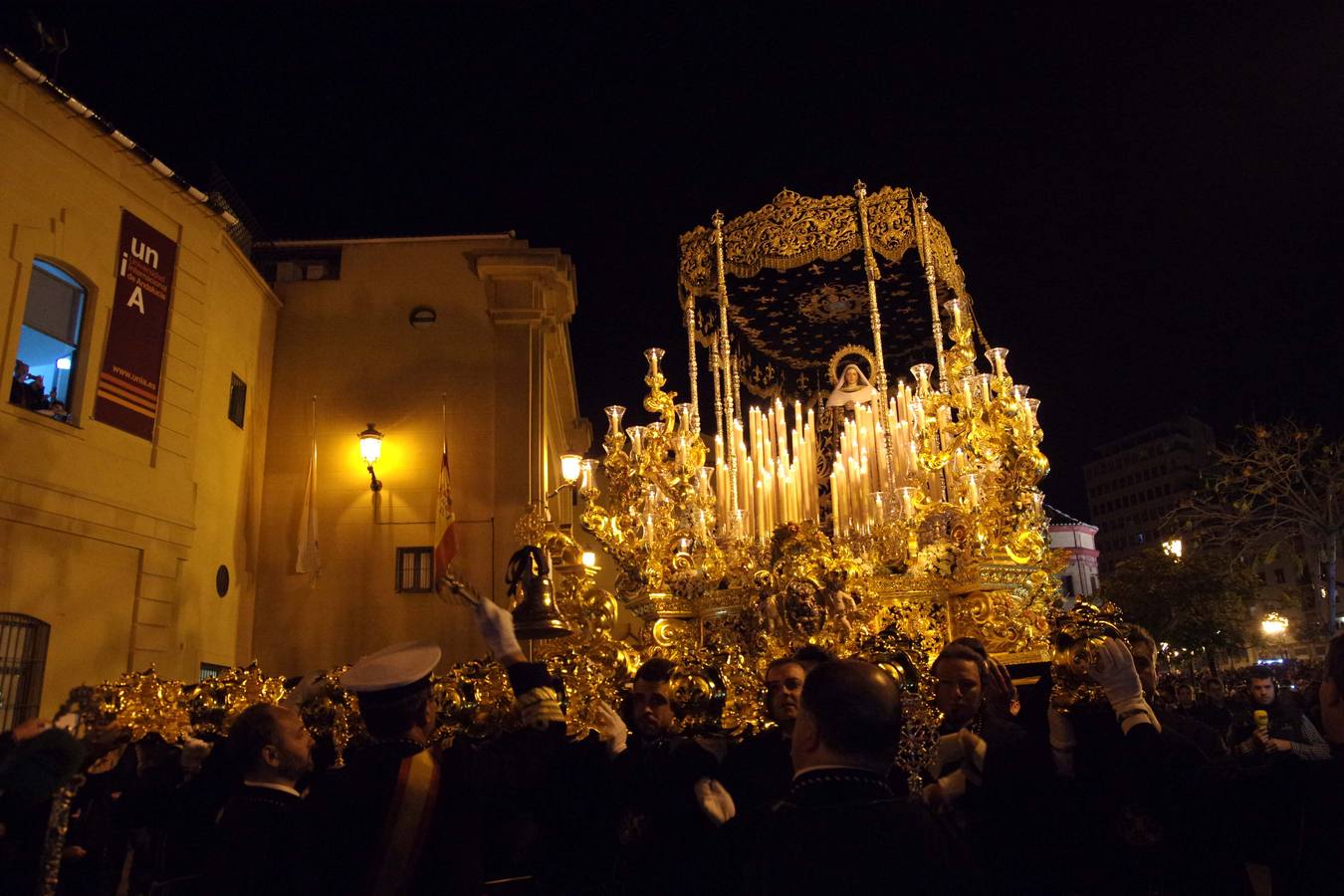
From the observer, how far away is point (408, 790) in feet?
10.0

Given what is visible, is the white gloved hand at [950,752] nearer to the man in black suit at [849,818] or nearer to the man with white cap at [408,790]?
the man in black suit at [849,818]

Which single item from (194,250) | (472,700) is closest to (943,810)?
(472,700)

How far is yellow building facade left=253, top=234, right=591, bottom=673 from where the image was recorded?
14.2 metres

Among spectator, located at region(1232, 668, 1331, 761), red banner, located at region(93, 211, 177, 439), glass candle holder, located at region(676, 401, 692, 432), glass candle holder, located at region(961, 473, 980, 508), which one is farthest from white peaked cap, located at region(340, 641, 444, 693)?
red banner, located at region(93, 211, 177, 439)

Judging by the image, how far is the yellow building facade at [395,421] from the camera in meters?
14.2

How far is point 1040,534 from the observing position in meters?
9.52

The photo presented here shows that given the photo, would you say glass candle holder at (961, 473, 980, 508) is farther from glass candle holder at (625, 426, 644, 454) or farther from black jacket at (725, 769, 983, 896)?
black jacket at (725, 769, 983, 896)

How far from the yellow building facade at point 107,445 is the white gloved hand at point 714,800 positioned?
341 inches

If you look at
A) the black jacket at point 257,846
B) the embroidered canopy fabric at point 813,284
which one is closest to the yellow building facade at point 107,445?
the embroidered canopy fabric at point 813,284

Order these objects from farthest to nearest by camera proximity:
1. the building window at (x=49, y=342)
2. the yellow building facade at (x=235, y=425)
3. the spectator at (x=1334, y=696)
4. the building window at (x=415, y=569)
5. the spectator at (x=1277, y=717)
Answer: the building window at (x=415, y=569), the building window at (x=49, y=342), the yellow building facade at (x=235, y=425), the spectator at (x=1277, y=717), the spectator at (x=1334, y=696)

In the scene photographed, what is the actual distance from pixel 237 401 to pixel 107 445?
3306mm

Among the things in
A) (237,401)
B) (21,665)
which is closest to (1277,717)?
(21,665)

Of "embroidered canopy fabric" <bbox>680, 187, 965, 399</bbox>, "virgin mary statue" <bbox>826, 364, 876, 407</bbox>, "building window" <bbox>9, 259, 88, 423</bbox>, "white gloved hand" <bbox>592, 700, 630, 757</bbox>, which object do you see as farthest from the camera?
"virgin mary statue" <bbox>826, 364, 876, 407</bbox>

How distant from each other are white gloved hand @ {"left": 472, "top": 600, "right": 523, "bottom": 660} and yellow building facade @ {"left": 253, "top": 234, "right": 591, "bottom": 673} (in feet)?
35.9
